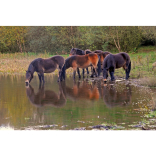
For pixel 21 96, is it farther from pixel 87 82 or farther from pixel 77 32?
pixel 77 32

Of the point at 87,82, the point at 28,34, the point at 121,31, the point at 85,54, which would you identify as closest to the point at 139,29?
the point at 121,31

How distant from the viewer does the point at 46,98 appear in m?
10.1

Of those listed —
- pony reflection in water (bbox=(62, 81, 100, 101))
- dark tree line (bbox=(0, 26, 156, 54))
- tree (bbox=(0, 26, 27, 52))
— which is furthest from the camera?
tree (bbox=(0, 26, 27, 52))

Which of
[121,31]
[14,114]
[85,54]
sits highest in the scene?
[121,31]

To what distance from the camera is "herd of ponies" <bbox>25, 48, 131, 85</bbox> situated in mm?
13037

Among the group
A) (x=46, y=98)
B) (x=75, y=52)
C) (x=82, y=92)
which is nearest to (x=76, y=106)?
(x=46, y=98)

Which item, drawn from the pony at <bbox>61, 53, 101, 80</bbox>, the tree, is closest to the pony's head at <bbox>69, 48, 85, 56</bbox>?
the pony at <bbox>61, 53, 101, 80</bbox>

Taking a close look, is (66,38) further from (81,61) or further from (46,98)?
(46,98)

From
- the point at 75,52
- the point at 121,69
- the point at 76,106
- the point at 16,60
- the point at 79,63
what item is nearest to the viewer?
the point at 76,106

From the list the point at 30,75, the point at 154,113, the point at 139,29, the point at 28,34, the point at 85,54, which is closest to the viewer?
the point at 154,113

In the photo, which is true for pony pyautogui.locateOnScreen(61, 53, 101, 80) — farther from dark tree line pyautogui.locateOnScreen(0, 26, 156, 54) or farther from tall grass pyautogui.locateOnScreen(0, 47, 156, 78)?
dark tree line pyautogui.locateOnScreen(0, 26, 156, 54)

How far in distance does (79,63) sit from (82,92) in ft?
12.1

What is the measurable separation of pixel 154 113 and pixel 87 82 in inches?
253

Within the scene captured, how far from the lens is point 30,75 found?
1309cm
